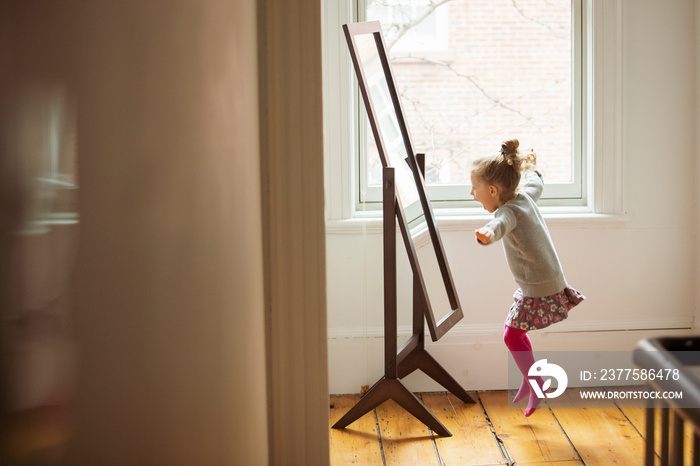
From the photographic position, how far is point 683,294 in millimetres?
3016

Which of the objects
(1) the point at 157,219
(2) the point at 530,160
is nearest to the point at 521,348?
(2) the point at 530,160

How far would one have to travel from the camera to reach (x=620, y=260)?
298cm

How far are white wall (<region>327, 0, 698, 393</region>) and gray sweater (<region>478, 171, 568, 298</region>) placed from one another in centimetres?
36

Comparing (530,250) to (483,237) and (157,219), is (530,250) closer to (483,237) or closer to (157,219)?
(483,237)

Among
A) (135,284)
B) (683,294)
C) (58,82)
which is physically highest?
(58,82)

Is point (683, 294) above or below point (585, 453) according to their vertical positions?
above

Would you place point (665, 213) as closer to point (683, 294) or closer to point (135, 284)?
point (683, 294)

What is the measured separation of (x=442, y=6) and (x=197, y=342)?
2.30 meters

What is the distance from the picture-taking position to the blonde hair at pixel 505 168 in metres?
2.52

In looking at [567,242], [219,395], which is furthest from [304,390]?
[567,242]

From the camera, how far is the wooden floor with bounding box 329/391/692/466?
7.60ft

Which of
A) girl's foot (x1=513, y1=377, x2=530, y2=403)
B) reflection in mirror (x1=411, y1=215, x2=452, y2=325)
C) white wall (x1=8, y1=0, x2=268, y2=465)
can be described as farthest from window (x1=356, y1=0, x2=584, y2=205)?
white wall (x1=8, y1=0, x2=268, y2=465)

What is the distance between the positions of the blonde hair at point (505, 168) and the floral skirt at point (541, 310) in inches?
Result: 17.0

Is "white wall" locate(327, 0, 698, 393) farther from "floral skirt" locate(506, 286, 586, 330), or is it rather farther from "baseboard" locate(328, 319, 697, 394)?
"floral skirt" locate(506, 286, 586, 330)
